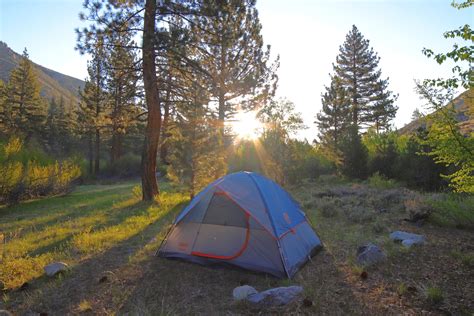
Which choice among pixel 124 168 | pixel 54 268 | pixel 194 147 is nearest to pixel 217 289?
pixel 54 268

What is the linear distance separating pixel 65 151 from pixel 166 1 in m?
45.5

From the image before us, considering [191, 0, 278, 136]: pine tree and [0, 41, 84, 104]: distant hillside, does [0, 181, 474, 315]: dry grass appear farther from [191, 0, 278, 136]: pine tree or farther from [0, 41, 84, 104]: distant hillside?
[0, 41, 84, 104]: distant hillside

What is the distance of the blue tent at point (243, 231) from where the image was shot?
5.01 m

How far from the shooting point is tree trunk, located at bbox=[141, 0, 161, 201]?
10472mm

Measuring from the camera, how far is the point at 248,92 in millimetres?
19781

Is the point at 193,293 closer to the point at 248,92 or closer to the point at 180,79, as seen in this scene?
the point at 180,79

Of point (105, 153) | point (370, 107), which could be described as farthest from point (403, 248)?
point (105, 153)

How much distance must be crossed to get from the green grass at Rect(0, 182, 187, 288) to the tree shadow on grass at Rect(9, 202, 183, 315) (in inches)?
13.7

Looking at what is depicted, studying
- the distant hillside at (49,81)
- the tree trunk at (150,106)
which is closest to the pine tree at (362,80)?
the tree trunk at (150,106)

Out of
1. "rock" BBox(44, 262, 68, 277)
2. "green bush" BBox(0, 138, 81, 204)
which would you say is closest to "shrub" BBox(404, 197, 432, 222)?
"rock" BBox(44, 262, 68, 277)

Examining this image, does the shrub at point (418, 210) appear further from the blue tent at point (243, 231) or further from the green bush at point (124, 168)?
the green bush at point (124, 168)

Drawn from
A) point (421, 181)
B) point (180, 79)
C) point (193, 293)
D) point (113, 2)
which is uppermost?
point (113, 2)

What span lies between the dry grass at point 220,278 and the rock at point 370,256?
113 mm

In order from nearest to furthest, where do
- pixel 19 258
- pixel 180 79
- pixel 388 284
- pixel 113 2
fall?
pixel 388 284
pixel 19 258
pixel 113 2
pixel 180 79
